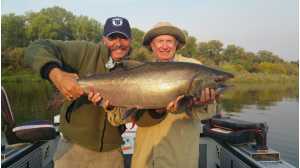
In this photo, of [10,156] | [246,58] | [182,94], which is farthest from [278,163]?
[246,58]

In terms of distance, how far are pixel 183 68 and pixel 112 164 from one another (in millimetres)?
1275

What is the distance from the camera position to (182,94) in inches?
144

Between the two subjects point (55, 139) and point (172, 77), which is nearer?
point (172, 77)

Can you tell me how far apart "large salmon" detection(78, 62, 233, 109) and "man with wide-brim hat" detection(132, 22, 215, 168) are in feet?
0.88

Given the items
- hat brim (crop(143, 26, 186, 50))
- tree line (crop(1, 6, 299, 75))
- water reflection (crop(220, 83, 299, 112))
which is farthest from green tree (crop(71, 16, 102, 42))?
hat brim (crop(143, 26, 186, 50))

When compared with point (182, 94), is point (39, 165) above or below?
below

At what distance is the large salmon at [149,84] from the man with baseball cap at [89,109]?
24 centimetres

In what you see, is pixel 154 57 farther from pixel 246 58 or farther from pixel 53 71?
pixel 246 58

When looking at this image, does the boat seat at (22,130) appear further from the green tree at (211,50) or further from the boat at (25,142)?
the green tree at (211,50)

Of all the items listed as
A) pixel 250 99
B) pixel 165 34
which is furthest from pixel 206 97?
pixel 250 99

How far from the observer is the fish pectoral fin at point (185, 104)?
12.0 feet

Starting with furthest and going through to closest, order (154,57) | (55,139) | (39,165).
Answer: (55,139), (39,165), (154,57)

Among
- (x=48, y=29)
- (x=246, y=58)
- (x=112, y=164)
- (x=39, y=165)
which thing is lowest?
(x=39, y=165)

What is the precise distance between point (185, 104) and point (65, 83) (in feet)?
3.86
